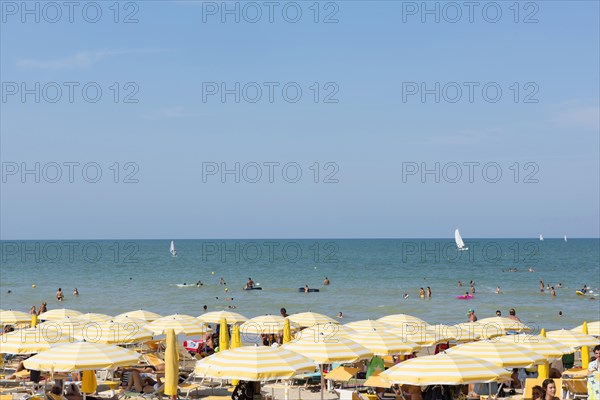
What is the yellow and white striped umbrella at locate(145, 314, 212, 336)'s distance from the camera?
21156 millimetres

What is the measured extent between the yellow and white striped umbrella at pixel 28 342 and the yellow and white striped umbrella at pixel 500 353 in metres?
8.37

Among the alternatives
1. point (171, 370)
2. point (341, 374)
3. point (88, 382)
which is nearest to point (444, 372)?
point (171, 370)

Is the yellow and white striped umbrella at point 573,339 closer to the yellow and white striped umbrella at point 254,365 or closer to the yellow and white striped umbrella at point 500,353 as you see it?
the yellow and white striped umbrella at point 500,353

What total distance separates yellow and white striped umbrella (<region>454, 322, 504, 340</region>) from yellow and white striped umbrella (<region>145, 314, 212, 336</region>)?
24.7 feet

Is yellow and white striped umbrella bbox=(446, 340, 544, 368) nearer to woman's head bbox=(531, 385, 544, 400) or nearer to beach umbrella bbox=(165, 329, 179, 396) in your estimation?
woman's head bbox=(531, 385, 544, 400)

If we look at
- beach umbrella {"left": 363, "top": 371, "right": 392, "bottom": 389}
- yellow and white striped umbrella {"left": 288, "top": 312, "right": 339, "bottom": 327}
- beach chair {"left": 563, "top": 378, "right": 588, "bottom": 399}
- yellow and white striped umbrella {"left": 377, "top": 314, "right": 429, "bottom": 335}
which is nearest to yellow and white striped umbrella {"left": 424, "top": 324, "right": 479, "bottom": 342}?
yellow and white striped umbrella {"left": 377, "top": 314, "right": 429, "bottom": 335}

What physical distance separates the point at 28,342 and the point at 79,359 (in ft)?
11.7

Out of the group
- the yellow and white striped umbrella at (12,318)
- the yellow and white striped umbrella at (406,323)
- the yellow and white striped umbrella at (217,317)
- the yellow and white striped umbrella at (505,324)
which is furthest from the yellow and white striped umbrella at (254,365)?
the yellow and white striped umbrella at (12,318)

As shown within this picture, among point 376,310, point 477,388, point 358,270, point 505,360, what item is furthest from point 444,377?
point 358,270

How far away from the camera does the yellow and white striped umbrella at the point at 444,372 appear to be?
1157 cm

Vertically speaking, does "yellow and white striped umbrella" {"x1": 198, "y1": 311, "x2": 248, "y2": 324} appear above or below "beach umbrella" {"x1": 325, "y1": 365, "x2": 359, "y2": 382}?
above

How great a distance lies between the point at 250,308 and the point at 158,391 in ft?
111

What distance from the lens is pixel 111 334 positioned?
60.4 ft

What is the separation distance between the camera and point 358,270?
9781cm
